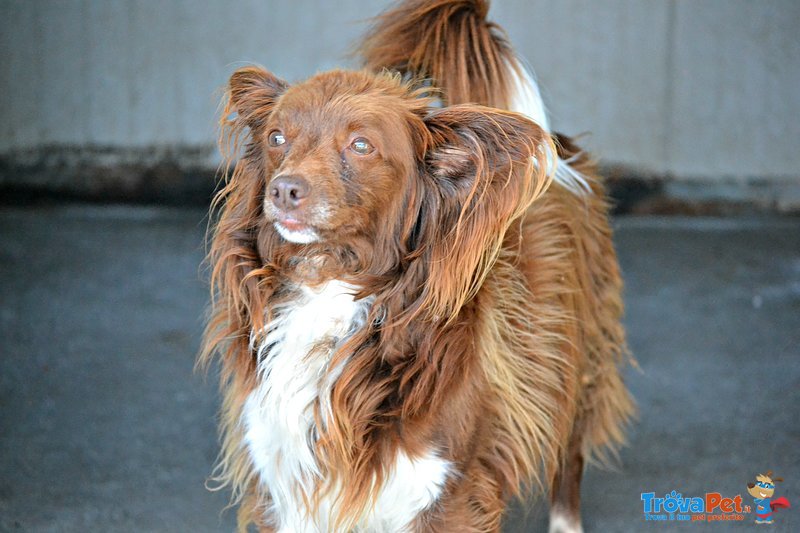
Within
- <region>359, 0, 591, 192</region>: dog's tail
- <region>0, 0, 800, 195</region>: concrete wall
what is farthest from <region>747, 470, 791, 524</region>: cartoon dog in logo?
<region>0, 0, 800, 195</region>: concrete wall

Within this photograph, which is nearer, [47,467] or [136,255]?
[47,467]

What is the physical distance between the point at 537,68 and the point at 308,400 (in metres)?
5.72

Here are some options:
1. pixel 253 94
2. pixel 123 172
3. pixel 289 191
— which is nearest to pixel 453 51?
pixel 253 94

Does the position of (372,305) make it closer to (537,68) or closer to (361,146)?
(361,146)

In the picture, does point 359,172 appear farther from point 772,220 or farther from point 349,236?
point 772,220

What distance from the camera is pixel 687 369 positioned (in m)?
4.68

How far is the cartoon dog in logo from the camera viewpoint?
130 inches

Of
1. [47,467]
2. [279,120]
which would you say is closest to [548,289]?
[279,120]

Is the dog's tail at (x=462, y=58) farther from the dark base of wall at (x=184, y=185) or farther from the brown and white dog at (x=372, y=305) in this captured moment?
the dark base of wall at (x=184, y=185)

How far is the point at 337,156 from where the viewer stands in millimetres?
2375

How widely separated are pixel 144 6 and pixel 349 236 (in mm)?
5954

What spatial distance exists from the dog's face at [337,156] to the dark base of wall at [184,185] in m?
5.35

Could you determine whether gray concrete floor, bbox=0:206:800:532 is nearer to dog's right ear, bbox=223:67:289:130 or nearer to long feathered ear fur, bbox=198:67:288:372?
long feathered ear fur, bbox=198:67:288:372

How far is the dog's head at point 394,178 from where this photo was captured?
2.35m
